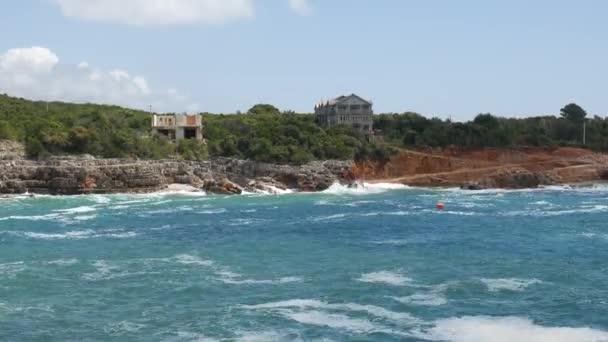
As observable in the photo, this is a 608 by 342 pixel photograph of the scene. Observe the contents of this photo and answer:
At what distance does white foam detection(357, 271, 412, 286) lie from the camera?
92.0 feet

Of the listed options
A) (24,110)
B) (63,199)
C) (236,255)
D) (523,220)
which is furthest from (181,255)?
(24,110)

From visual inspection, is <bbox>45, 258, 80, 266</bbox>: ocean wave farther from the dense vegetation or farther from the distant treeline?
the dense vegetation

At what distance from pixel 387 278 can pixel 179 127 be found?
58.0 m

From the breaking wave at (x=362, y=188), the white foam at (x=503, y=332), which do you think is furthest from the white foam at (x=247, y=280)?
the breaking wave at (x=362, y=188)

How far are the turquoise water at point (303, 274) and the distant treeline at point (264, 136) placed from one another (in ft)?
68.7

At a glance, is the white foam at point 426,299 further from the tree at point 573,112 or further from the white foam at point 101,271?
the tree at point 573,112

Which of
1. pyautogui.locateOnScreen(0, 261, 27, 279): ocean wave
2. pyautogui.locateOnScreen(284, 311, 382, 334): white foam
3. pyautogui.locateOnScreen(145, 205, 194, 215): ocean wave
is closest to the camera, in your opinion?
pyautogui.locateOnScreen(284, 311, 382, 334): white foam

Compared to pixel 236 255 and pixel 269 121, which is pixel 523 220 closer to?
pixel 236 255

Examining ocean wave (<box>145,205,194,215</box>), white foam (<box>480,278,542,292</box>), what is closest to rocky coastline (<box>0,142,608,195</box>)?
ocean wave (<box>145,205,194,215</box>)

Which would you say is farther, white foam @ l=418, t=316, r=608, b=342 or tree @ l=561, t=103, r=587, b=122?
tree @ l=561, t=103, r=587, b=122

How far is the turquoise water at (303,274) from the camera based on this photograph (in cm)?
2217

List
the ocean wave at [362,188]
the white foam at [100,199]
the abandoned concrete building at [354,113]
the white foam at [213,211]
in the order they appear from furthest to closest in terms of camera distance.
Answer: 1. the abandoned concrete building at [354,113]
2. the ocean wave at [362,188]
3. the white foam at [100,199]
4. the white foam at [213,211]

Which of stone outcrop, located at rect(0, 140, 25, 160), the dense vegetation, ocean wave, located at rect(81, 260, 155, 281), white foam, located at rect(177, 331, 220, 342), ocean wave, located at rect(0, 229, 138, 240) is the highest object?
the dense vegetation

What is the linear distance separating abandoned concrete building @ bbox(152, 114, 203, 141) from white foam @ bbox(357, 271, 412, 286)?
181 ft
